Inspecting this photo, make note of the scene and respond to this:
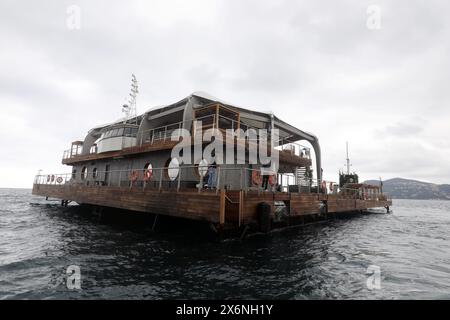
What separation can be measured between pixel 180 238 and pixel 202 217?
9.09ft

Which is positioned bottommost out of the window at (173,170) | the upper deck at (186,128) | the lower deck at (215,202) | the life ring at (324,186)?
the lower deck at (215,202)

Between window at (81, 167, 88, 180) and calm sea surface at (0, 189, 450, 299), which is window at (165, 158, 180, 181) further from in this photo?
window at (81, 167, 88, 180)

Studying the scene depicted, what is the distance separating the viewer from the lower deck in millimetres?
11438

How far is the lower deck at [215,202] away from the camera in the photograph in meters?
11.4

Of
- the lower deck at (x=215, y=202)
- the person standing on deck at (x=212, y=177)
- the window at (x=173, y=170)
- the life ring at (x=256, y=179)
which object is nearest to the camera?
the lower deck at (x=215, y=202)

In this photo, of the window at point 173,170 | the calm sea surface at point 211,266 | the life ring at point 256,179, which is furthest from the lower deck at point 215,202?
the window at point 173,170

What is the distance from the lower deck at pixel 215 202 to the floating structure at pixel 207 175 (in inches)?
1.6

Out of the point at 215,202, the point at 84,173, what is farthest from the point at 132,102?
the point at 215,202

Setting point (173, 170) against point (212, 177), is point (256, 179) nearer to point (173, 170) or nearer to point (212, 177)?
point (212, 177)

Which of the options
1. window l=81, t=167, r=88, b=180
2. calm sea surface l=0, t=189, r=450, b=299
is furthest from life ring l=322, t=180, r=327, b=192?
window l=81, t=167, r=88, b=180

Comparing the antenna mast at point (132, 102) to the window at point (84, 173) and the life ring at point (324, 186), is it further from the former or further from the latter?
the life ring at point (324, 186)

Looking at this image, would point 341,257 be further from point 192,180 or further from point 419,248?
point 192,180

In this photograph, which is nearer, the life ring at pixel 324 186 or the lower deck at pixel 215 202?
the lower deck at pixel 215 202
